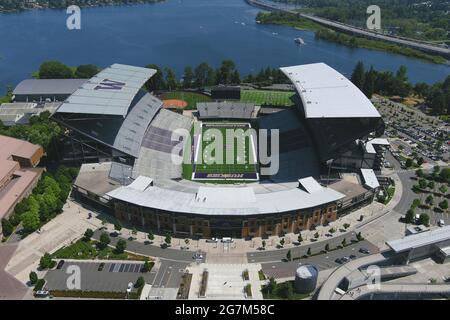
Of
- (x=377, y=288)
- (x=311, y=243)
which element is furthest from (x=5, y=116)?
(x=377, y=288)

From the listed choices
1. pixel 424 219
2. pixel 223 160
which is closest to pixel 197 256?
pixel 223 160

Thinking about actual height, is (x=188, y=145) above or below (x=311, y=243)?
above

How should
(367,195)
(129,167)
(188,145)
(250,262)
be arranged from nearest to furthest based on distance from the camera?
(250,262)
(367,195)
(129,167)
(188,145)

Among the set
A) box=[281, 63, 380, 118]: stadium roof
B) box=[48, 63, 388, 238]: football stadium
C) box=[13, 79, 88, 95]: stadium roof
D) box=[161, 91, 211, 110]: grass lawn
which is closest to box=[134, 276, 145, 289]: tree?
box=[48, 63, 388, 238]: football stadium

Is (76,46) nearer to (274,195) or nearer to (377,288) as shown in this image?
(274,195)

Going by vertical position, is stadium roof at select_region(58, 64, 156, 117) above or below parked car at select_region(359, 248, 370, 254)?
above

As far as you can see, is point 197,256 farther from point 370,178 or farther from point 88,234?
point 370,178

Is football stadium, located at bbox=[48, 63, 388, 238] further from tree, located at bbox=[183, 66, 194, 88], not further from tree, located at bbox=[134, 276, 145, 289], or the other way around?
tree, located at bbox=[183, 66, 194, 88]
